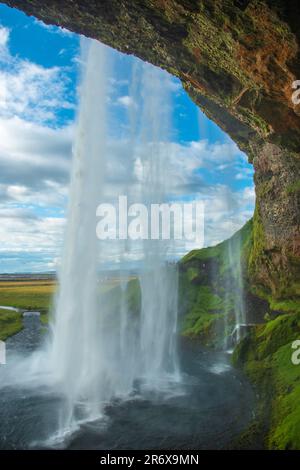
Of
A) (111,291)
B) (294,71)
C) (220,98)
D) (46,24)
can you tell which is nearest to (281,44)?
(294,71)

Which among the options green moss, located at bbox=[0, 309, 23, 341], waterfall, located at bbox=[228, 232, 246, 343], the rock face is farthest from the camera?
green moss, located at bbox=[0, 309, 23, 341]

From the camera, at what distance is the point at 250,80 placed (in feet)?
58.2

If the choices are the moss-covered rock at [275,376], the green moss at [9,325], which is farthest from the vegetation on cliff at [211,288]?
the green moss at [9,325]

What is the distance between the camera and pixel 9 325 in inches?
1806

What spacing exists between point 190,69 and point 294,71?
25.0 feet

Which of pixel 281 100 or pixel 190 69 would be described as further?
pixel 190 69

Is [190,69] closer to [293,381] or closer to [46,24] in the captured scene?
[46,24]

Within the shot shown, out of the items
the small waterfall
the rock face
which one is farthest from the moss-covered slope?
the rock face

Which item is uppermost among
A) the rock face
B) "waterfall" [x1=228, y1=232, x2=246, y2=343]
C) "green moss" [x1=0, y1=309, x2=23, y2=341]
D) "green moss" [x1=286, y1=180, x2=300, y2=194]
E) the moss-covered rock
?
the rock face

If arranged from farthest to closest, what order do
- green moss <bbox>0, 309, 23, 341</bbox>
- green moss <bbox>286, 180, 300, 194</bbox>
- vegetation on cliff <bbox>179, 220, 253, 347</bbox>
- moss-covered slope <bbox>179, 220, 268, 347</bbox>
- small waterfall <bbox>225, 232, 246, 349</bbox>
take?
green moss <bbox>0, 309, 23, 341</bbox> < moss-covered slope <bbox>179, 220, 268, 347</bbox> < vegetation on cliff <bbox>179, 220, 253, 347</bbox> < small waterfall <bbox>225, 232, 246, 349</bbox> < green moss <bbox>286, 180, 300, 194</bbox>

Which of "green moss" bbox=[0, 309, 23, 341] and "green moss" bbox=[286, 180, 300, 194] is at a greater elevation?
"green moss" bbox=[286, 180, 300, 194]

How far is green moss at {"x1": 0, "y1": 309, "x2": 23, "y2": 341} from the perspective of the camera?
132 feet

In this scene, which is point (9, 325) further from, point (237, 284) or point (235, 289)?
point (237, 284)

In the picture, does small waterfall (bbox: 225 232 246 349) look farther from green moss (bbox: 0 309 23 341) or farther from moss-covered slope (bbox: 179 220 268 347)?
green moss (bbox: 0 309 23 341)
